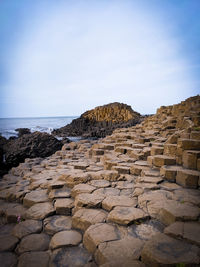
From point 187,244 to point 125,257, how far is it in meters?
0.77

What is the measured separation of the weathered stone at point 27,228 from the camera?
9.21ft

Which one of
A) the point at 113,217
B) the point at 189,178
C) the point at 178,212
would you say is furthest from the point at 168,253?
the point at 189,178

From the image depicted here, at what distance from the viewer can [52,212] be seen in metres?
3.30

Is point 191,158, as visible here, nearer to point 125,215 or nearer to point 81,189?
point 125,215

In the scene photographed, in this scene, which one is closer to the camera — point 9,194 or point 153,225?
point 153,225

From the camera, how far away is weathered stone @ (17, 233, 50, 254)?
2.47 metres

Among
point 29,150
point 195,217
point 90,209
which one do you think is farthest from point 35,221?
point 29,150

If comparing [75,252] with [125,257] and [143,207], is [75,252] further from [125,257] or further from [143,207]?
[143,207]

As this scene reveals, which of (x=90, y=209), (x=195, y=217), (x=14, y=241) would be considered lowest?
(x=14, y=241)

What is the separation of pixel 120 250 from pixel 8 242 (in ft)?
5.75

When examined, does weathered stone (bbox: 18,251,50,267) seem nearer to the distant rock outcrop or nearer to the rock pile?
the rock pile

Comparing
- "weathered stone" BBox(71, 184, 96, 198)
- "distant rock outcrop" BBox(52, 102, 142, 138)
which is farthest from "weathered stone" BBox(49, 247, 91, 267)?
"distant rock outcrop" BBox(52, 102, 142, 138)

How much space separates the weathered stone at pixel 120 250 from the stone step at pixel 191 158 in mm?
2757

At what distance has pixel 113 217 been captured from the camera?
2.78 metres
